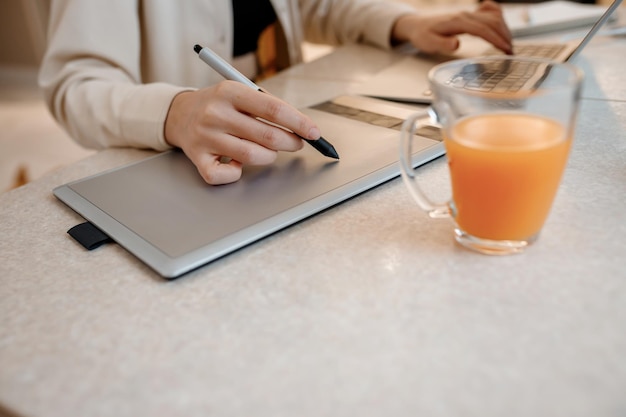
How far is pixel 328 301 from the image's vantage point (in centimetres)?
45

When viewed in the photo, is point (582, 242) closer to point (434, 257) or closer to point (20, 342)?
point (434, 257)

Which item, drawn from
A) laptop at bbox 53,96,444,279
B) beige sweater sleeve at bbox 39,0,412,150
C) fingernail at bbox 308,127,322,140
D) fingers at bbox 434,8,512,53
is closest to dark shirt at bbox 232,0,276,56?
beige sweater sleeve at bbox 39,0,412,150

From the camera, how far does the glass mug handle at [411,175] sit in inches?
19.8

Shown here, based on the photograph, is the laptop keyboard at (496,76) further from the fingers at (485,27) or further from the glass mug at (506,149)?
the fingers at (485,27)

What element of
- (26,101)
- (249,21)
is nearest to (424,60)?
(249,21)

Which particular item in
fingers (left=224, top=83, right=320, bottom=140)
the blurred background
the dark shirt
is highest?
fingers (left=224, top=83, right=320, bottom=140)

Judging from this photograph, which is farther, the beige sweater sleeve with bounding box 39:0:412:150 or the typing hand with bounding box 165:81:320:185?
the beige sweater sleeve with bounding box 39:0:412:150

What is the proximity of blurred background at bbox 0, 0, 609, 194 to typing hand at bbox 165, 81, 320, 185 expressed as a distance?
6.44 feet

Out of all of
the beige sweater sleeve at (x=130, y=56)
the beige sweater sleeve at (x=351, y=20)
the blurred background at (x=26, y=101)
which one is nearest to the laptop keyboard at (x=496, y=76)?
the beige sweater sleeve at (x=130, y=56)

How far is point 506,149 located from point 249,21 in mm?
1031

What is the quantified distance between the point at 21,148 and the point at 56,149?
187mm

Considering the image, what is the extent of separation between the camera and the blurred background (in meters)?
2.57

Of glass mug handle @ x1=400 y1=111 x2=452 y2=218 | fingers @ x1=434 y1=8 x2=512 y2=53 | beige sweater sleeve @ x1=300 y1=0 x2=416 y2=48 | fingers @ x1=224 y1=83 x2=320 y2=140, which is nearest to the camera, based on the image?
glass mug handle @ x1=400 y1=111 x2=452 y2=218

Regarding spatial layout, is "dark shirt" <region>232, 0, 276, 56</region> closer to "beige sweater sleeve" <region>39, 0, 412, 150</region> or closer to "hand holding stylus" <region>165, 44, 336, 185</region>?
"beige sweater sleeve" <region>39, 0, 412, 150</region>
